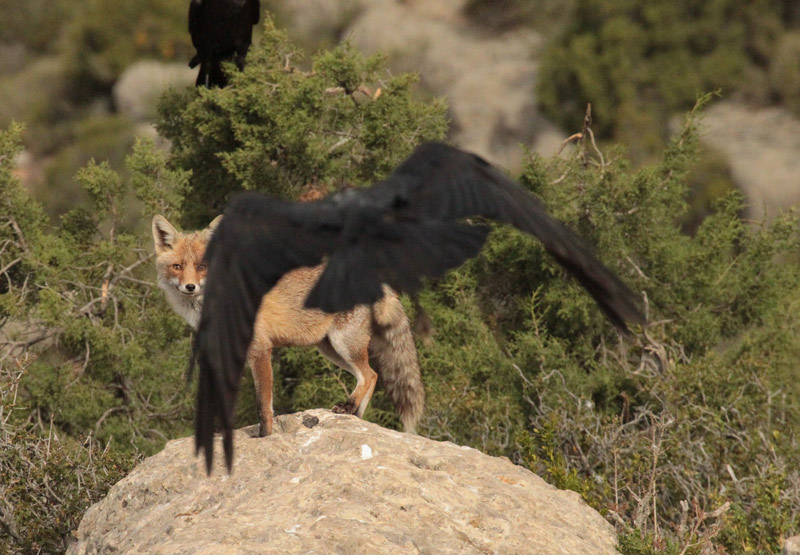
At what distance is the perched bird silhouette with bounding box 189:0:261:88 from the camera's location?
32.0 feet

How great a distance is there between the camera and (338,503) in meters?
5.18

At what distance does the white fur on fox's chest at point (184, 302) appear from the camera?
22.5 ft

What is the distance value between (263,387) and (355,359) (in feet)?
2.02

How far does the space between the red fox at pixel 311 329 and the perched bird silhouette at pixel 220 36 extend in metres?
2.99

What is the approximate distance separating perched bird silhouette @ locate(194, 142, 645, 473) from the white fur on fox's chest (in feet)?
6.96

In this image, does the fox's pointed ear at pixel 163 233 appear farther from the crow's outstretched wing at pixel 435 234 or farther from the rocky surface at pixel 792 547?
the rocky surface at pixel 792 547

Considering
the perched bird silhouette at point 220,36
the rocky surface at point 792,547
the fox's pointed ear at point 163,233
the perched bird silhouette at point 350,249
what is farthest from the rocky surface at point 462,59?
the perched bird silhouette at point 350,249

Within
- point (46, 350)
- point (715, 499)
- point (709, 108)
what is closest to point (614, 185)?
point (715, 499)

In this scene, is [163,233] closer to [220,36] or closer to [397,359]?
[397,359]

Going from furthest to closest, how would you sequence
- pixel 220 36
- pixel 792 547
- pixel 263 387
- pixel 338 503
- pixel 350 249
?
pixel 220 36
pixel 263 387
pixel 792 547
pixel 338 503
pixel 350 249

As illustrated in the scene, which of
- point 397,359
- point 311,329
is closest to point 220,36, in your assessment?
point 397,359

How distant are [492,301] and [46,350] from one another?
134 inches

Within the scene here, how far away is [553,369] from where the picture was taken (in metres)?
8.61

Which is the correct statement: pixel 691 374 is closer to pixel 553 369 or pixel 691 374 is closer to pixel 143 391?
pixel 553 369
